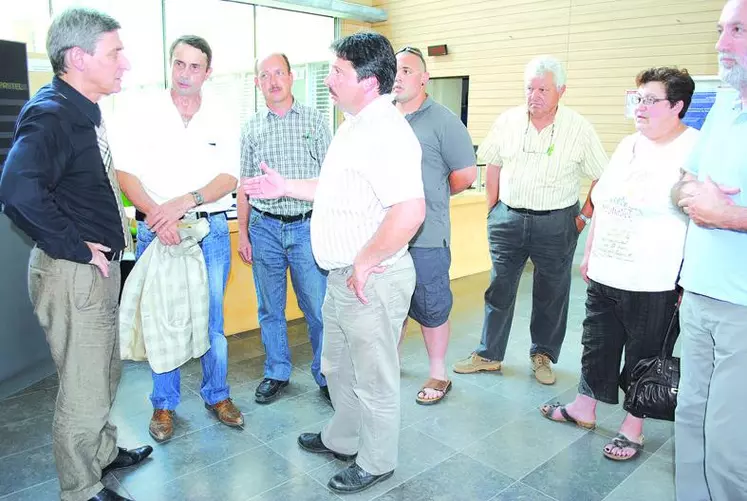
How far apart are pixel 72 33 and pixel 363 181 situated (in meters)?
1.08

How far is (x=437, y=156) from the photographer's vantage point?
9.82 ft

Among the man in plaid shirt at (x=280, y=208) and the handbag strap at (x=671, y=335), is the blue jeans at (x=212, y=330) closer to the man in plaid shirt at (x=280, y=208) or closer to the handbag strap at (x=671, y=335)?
the man in plaid shirt at (x=280, y=208)

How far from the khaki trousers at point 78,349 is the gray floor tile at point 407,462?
2.89 ft

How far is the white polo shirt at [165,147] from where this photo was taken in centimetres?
253

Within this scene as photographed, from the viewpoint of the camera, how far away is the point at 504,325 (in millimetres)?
3527

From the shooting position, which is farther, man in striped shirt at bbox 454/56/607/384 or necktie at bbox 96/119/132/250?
man in striped shirt at bbox 454/56/607/384

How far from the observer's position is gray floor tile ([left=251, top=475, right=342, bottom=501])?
2.26 metres

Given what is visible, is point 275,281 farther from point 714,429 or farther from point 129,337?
point 714,429

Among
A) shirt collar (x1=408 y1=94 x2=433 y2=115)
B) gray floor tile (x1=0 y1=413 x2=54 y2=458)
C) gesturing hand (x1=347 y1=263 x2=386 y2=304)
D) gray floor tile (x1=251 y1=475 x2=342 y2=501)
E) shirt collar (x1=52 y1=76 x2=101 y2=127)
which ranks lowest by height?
gray floor tile (x1=0 y1=413 x2=54 y2=458)

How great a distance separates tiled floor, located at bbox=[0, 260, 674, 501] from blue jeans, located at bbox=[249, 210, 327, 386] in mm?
228

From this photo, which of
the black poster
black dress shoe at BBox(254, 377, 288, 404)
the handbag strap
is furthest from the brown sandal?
the black poster

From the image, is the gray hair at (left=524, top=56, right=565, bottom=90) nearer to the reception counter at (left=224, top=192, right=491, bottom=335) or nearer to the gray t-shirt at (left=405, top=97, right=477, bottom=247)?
the gray t-shirt at (left=405, top=97, right=477, bottom=247)

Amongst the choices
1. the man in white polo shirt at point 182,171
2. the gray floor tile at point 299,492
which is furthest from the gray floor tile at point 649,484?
the man in white polo shirt at point 182,171

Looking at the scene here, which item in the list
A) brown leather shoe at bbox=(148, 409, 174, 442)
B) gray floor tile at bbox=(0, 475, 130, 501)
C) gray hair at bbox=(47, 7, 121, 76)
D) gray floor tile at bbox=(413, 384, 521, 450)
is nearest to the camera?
gray hair at bbox=(47, 7, 121, 76)
